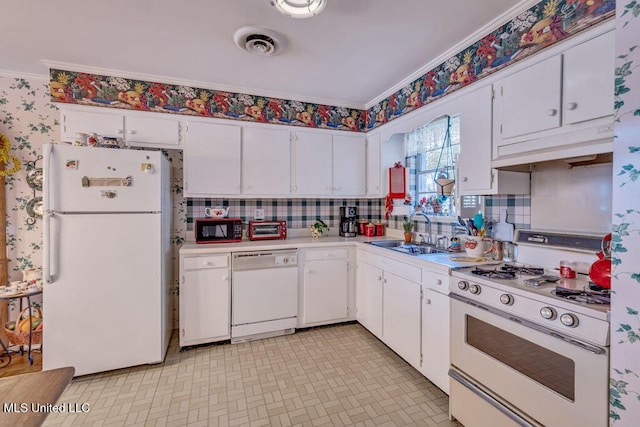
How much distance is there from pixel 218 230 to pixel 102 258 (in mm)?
988

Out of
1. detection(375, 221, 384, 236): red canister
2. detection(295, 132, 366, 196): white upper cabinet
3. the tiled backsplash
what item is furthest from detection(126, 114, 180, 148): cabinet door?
detection(375, 221, 384, 236): red canister

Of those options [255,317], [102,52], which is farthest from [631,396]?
[102,52]

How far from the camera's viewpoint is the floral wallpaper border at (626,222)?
929 millimetres

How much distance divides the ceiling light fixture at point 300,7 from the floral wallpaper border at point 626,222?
130cm

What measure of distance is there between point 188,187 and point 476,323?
261 cm

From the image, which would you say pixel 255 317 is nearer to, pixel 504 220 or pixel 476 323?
pixel 476 323

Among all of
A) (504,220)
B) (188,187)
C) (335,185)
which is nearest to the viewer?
(504,220)

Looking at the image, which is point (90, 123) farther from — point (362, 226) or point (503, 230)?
point (503, 230)

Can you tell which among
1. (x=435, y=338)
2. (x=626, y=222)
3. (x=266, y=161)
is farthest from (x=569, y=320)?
(x=266, y=161)

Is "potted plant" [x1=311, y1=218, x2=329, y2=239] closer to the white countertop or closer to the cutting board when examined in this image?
the white countertop

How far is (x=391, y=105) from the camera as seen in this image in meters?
3.09

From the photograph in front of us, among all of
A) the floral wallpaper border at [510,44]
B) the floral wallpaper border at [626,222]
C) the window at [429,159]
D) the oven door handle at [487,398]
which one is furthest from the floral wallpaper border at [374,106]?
the oven door handle at [487,398]

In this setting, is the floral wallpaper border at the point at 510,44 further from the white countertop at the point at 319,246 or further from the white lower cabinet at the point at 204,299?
the white lower cabinet at the point at 204,299

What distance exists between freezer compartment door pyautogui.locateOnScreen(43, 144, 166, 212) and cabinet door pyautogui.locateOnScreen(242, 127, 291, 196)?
34.1 inches
